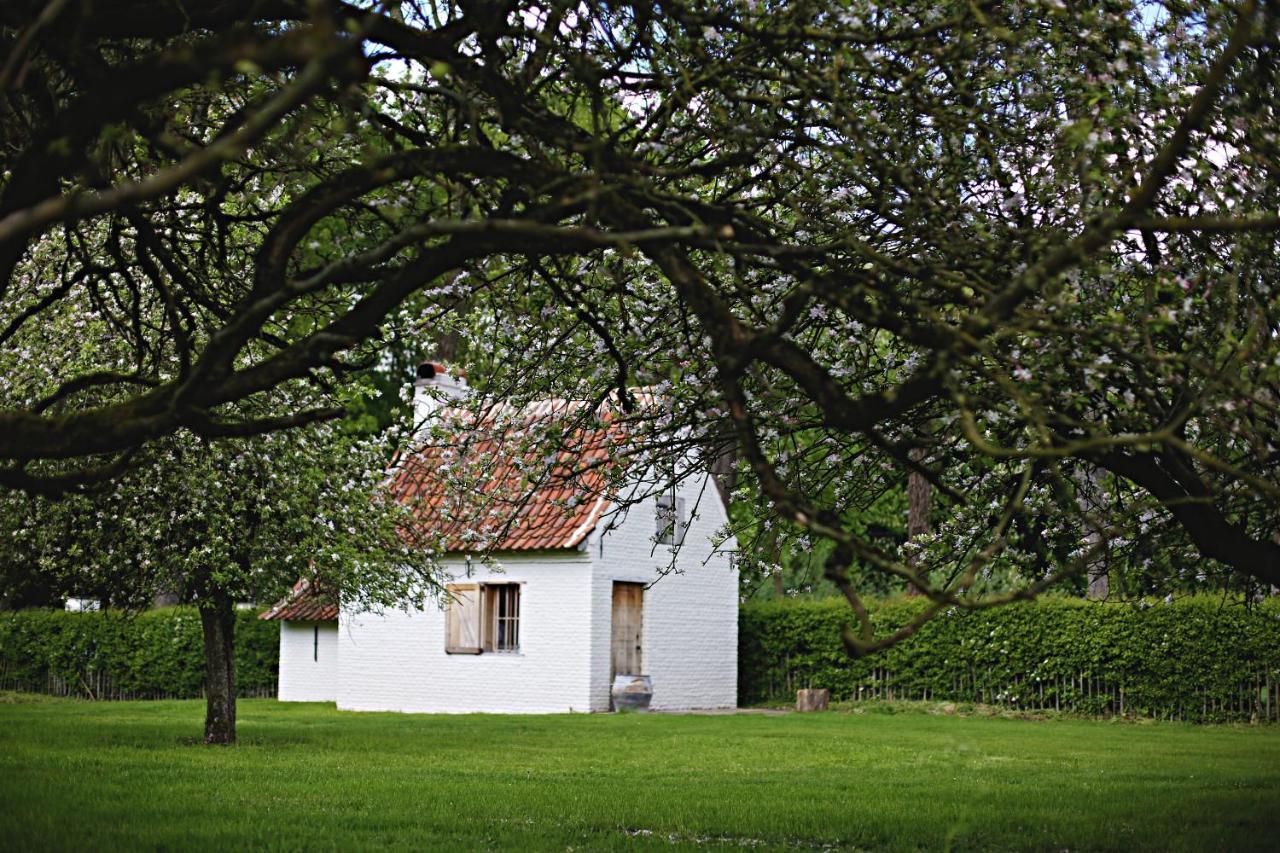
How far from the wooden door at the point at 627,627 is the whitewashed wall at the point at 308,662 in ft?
22.5

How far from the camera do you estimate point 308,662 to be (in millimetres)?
30578

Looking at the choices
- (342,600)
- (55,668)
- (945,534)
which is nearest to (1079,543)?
(945,534)

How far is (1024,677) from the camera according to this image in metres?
25.7

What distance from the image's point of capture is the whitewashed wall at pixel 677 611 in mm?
26031

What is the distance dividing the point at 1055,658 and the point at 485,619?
1081 cm

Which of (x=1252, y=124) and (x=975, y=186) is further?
(x=975, y=186)

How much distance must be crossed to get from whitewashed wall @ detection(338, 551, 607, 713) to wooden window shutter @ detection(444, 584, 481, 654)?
0.64ft

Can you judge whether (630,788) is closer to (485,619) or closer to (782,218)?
(782,218)

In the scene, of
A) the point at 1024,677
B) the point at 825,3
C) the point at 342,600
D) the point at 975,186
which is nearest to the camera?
the point at 825,3

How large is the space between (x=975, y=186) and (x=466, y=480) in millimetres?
4593

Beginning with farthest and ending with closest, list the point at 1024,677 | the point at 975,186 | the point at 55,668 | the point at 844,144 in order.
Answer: the point at 55,668, the point at 1024,677, the point at 975,186, the point at 844,144

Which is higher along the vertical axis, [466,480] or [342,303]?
[342,303]

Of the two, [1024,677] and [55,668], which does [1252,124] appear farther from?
[55,668]

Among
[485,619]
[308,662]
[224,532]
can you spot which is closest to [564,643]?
[485,619]
